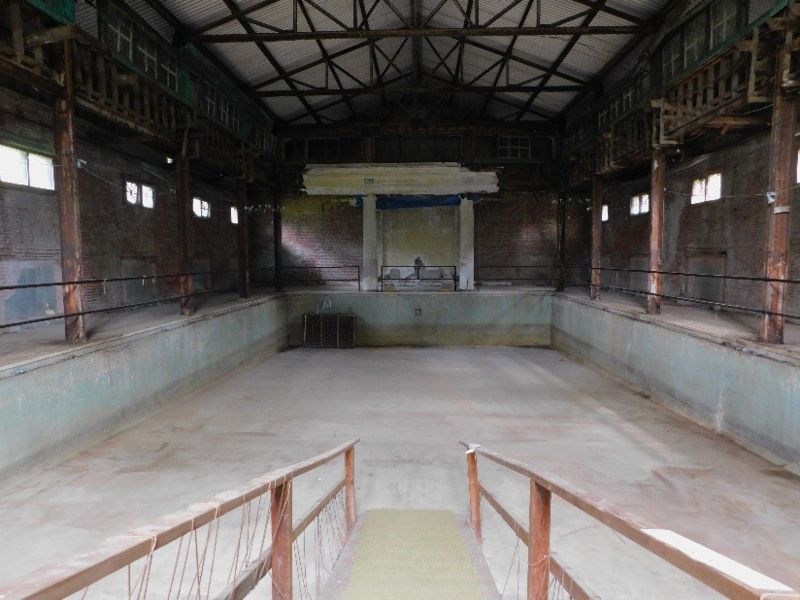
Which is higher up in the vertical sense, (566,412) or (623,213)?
(623,213)

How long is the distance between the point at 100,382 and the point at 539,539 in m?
7.03

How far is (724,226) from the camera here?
11344 mm

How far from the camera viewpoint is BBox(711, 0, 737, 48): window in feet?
28.4

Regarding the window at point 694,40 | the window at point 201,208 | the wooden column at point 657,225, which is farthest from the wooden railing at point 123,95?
the window at point 694,40

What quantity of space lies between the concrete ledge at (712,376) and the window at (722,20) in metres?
5.36

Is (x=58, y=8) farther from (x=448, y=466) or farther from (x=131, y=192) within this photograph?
(x=448, y=466)

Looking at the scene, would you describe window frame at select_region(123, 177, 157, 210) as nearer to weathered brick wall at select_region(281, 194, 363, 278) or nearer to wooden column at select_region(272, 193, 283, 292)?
wooden column at select_region(272, 193, 283, 292)

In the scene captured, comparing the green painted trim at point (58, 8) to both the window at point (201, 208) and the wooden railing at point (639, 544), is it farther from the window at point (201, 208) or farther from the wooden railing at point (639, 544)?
the window at point (201, 208)

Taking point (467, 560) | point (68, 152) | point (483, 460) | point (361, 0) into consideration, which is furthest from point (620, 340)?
point (68, 152)

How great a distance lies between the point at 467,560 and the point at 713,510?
3.18m

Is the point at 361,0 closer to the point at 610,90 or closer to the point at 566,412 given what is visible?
the point at 610,90

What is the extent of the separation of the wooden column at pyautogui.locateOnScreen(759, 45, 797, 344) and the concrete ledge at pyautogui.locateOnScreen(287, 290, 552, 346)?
9131 millimetres

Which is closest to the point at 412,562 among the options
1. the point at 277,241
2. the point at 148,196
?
the point at 148,196

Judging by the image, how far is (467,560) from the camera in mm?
3691
